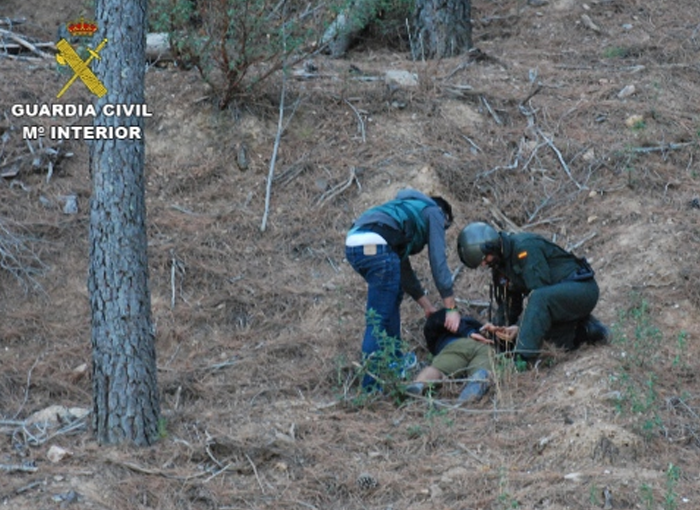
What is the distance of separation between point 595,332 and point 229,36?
4.58m

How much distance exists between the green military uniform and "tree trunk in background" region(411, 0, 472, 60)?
4.64 metres

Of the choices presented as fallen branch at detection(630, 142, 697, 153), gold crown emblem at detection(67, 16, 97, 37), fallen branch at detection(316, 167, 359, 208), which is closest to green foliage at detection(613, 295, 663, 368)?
fallen branch at detection(630, 142, 697, 153)

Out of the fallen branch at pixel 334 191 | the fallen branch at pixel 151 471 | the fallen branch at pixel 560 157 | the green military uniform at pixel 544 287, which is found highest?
the fallen branch at pixel 560 157

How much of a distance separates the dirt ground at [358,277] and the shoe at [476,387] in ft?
0.30

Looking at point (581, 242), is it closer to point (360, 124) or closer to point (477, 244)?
point (477, 244)

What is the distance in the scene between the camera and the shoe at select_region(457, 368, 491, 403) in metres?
8.49

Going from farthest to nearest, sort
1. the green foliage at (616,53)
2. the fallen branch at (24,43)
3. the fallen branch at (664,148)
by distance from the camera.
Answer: the green foliage at (616,53) → the fallen branch at (24,43) → the fallen branch at (664,148)

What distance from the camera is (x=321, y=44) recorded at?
12250mm

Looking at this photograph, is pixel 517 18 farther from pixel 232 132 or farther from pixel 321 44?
pixel 232 132

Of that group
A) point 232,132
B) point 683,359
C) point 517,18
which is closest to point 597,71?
point 517,18

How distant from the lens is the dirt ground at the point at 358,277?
743cm

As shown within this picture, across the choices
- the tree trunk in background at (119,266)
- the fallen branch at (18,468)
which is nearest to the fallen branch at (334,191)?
the tree trunk in background at (119,266)

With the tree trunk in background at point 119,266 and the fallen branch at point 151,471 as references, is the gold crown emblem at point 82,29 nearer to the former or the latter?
the tree trunk in background at point 119,266

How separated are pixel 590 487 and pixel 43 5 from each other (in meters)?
9.73
